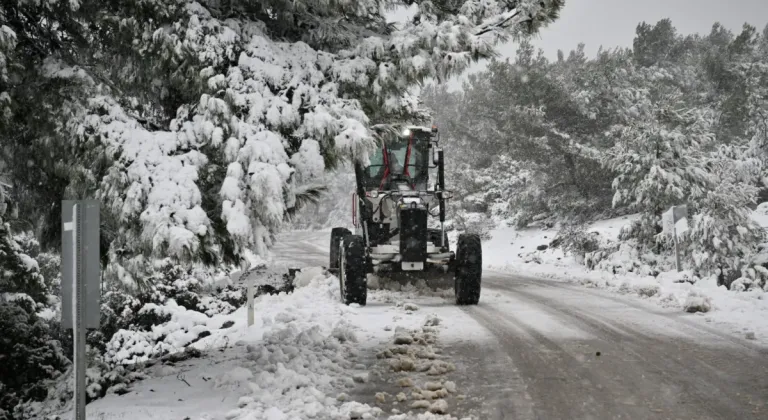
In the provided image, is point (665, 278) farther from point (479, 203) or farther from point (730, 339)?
point (479, 203)

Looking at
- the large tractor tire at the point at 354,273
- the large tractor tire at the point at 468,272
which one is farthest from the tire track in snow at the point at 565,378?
the large tractor tire at the point at 354,273

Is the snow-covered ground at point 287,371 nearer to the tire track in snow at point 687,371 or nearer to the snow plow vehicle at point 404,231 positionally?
the snow plow vehicle at point 404,231

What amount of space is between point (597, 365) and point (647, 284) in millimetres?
6756

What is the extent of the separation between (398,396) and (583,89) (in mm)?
23613

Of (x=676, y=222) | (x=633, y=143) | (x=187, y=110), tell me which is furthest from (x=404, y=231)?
(x=633, y=143)

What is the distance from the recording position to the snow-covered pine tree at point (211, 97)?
192 inches

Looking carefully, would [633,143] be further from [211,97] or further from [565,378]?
[211,97]

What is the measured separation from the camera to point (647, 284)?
38.0 ft

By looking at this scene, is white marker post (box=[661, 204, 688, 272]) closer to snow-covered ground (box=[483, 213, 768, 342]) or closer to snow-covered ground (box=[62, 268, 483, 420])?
snow-covered ground (box=[483, 213, 768, 342])

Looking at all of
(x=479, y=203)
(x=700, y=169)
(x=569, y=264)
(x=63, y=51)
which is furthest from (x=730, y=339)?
(x=479, y=203)

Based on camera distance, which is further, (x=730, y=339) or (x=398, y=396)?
(x=730, y=339)

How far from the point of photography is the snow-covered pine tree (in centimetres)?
489

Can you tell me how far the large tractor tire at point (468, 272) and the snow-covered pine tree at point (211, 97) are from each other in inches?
173

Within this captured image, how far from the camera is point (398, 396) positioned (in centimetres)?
475
